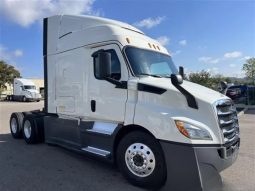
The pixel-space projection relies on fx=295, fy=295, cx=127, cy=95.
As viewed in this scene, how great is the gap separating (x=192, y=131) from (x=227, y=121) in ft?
2.73

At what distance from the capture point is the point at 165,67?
632 centimetres

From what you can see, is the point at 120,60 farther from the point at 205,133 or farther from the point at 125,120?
the point at 205,133

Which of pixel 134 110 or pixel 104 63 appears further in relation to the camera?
pixel 104 63

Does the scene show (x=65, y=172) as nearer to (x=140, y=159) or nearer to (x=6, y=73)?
(x=140, y=159)

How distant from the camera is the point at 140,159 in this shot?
5.13 metres

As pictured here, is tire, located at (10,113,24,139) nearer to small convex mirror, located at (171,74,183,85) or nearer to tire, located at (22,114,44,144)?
tire, located at (22,114,44,144)

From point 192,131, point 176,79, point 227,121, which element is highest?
point 176,79

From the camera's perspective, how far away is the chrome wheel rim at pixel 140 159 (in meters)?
5.00

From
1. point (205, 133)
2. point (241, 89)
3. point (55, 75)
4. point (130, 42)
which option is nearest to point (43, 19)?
point (55, 75)

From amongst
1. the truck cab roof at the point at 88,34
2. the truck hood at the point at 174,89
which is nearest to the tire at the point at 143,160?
the truck hood at the point at 174,89

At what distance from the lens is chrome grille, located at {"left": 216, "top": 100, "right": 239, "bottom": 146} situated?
486 centimetres

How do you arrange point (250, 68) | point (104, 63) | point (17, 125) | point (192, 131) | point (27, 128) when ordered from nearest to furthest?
1. point (192, 131)
2. point (104, 63)
3. point (27, 128)
4. point (17, 125)
5. point (250, 68)

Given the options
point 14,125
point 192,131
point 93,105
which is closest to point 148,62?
point 93,105

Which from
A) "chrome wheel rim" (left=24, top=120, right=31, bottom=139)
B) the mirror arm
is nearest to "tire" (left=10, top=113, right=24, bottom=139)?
"chrome wheel rim" (left=24, top=120, right=31, bottom=139)
